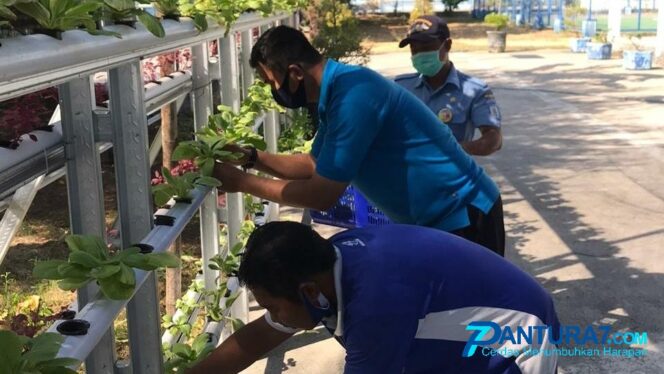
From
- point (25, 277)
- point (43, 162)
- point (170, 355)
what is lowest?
point (25, 277)

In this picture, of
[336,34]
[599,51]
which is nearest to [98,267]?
[336,34]

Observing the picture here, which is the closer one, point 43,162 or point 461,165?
point 43,162

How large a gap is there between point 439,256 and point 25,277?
4.01 meters

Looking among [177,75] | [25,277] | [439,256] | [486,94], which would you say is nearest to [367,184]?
[439,256]

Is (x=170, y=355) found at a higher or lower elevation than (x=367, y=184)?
lower

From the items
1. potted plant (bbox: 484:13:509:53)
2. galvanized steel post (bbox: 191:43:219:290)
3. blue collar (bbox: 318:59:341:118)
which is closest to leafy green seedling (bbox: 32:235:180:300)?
Result: blue collar (bbox: 318:59:341:118)

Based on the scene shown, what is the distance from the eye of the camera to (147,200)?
2.07m

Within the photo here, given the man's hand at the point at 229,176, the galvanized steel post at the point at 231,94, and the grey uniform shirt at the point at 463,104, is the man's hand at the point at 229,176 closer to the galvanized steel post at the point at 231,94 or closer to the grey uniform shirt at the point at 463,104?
the galvanized steel post at the point at 231,94

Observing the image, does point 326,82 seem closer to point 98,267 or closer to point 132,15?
point 132,15

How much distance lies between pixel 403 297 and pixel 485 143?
7.15ft

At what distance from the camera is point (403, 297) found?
1.76 m

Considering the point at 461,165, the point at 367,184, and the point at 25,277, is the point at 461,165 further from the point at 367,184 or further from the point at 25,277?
the point at 25,277

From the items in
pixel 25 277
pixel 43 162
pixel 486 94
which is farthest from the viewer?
pixel 25 277

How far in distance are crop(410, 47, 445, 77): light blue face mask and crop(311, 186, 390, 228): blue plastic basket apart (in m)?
0.73
